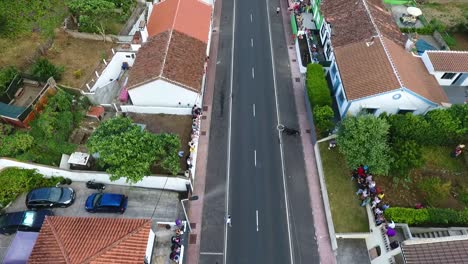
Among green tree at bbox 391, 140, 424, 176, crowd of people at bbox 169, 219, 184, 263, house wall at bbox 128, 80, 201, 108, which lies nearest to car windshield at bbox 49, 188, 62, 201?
crowd of people at bbox 169, 219, 184, 263

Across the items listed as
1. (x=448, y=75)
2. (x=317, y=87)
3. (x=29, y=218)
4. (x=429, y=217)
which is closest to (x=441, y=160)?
(x=429, y=217)

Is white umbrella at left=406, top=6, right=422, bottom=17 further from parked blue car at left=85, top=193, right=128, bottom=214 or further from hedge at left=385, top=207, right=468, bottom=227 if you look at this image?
parked blue car at left=85, top=193, right=128, bottom=214

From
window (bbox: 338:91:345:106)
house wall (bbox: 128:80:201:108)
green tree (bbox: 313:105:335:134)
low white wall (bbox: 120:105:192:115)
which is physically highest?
window (bbox: 338:91:345:106)

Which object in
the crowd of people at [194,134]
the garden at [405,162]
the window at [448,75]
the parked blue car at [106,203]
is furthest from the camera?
the window at [448,75]

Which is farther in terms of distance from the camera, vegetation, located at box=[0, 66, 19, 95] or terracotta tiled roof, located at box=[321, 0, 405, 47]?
terracotta tiled roof, located at box=[321, 0, 405, 47]

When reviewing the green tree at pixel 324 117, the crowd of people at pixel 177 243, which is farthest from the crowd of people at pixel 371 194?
the crowd of people at pixel 177 243

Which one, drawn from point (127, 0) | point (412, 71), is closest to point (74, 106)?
point (127, 0)

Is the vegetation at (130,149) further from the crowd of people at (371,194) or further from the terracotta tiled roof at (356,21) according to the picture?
the terracotta tiled roof at (356,21)
